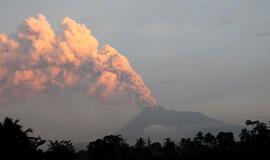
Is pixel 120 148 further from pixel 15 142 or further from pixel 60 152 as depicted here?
pixel 15 142

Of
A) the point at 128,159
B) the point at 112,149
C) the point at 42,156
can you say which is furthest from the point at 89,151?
the point at 42,156

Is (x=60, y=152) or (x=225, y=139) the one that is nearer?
(x=60, y=152)

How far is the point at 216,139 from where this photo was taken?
13188 cm

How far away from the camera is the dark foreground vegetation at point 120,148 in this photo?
4928 cm

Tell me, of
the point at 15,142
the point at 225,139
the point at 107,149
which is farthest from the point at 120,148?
the point at 15,142

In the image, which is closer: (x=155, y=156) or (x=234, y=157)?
(x=234, y=157)

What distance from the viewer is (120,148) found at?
4355 inches

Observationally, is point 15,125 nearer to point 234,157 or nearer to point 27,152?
point 27,152

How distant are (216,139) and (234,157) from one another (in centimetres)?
5277

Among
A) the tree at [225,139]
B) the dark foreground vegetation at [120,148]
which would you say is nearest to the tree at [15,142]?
the dark foreground vegetation at [120,148]

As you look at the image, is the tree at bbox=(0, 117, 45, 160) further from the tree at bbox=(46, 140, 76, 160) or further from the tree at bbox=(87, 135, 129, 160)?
the tree at bbox=(87, 135, 129, 160)

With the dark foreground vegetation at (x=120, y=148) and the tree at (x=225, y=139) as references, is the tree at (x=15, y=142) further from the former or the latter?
the tree at (x=225, y=139)

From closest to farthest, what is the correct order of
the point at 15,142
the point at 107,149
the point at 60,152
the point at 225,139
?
the point at 15,142 < the point at 60,152 < the point at 107,149 < the point at 225,139

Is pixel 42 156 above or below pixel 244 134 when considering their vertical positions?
below
